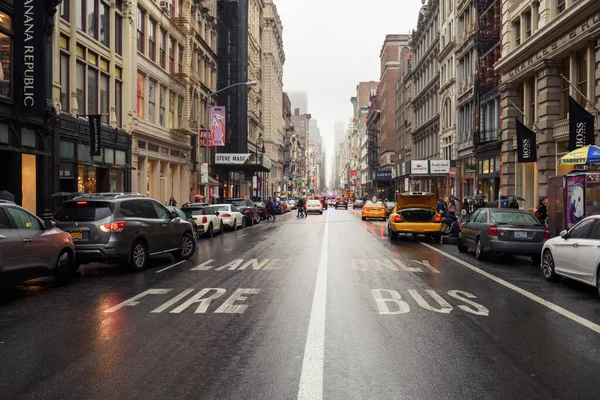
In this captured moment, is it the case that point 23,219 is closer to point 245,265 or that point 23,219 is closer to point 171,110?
point 245,265

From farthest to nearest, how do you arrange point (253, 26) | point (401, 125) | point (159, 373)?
→ point (401, 125) < point (253, 26) < point (159, 373)

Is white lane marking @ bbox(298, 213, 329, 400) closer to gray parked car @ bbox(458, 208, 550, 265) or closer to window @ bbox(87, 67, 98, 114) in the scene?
gray parked car @ bbox(458, 208, 550, 265)

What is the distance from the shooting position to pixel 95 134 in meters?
26.3

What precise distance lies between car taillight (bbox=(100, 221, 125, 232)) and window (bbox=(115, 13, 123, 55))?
818 inches

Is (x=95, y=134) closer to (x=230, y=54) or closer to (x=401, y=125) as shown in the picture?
(x=230, y=54)

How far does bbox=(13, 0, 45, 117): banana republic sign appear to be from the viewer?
2058cm

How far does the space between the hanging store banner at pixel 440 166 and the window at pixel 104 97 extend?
95.7 feet

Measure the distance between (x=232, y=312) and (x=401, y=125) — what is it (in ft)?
269

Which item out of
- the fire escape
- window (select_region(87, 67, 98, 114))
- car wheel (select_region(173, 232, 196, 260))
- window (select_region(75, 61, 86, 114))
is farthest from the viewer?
the fire escape

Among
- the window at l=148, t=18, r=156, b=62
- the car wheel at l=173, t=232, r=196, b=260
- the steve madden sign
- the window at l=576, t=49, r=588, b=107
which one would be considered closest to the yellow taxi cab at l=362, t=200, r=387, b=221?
the steve madden sign

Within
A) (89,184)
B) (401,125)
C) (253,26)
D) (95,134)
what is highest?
(253,26)

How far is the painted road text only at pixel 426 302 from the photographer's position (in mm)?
8625

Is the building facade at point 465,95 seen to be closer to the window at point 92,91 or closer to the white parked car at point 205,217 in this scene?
the white parked car at point 205,217

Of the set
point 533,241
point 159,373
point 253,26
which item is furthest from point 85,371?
point 253,26
